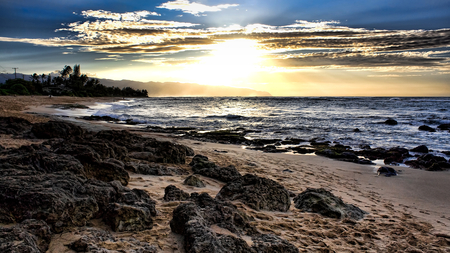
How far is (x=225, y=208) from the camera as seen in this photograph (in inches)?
155

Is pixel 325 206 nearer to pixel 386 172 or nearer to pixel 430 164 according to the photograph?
pixel 386 172

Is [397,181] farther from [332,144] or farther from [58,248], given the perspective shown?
[58,248]

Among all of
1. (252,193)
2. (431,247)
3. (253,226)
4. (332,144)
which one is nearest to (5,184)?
(253,226)

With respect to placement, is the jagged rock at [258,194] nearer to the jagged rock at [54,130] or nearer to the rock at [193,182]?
the rock at [193,182]

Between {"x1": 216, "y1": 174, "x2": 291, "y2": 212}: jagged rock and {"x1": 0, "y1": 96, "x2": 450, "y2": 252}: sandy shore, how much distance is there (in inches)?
6.7

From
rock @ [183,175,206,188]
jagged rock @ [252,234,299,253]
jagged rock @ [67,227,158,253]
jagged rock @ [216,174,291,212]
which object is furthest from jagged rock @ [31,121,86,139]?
jagged rock @ [252,234,299,253]

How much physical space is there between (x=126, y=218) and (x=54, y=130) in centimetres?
817

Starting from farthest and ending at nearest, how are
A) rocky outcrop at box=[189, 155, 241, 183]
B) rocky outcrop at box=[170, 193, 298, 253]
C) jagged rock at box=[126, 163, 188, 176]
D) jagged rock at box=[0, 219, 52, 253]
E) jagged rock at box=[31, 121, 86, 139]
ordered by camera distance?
jagged rock at box=[31, 121, 86, 139]
rocky outcrop at box=[189, 155, 241, 183]
jagged rock at box=[126, 163, 188, 176]
rocky outcrop at box=[170, 193, 298, 253]
jagged rock at box=[0, 219, 52, 253]

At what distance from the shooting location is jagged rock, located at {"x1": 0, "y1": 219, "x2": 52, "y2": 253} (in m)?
2.34

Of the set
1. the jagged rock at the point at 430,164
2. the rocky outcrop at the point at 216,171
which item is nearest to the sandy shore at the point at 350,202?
the rocky outcrop at the point at 216,171

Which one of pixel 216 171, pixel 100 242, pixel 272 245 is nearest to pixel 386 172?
pixel 216 171

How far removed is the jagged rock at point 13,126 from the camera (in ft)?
32.5

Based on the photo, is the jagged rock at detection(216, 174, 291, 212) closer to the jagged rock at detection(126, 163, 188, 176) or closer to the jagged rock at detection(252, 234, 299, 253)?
the jagged rock at detection(252, 234, 299, 253)

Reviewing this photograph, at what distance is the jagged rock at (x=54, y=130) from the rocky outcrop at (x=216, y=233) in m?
7.32
